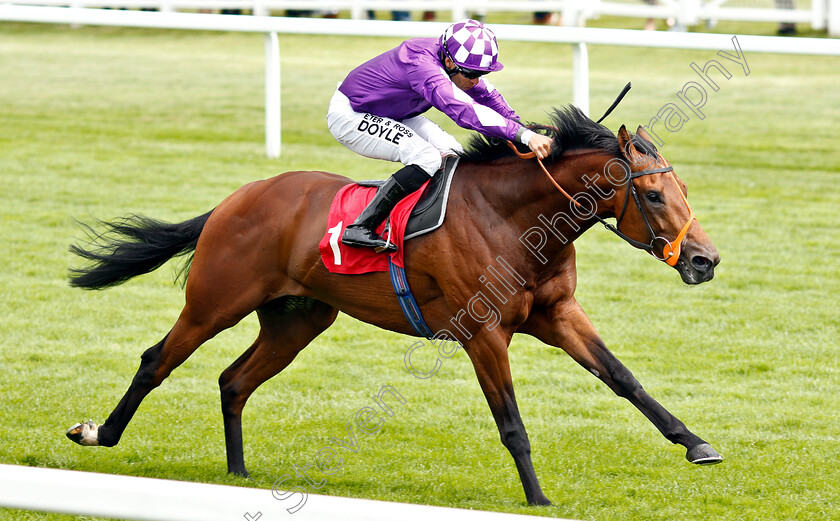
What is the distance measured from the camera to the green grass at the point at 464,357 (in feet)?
14.3

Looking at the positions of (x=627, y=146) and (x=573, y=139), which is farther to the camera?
(x=573, y=139)

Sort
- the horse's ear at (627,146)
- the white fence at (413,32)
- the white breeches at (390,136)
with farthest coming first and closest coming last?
the white fence at (413,32) → the white breeches at (390,136) → the horse's ear at (627,146)

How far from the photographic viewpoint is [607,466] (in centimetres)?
445

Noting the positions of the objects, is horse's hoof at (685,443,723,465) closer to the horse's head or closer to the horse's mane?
the horse's head

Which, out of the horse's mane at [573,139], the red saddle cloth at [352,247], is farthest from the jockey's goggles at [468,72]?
the red saddle cloth at [352,247]

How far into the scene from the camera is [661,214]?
12.0 feet

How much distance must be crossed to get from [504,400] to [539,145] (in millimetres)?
1008

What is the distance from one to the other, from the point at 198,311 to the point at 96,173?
6356 mm

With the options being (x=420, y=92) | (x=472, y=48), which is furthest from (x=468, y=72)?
(x=420, y=92)

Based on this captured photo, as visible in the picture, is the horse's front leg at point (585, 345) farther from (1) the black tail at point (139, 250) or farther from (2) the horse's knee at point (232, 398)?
(1) the black tail at point (139, 250)

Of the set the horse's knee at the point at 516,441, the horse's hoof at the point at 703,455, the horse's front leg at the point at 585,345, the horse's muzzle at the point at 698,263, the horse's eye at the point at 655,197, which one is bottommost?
the horse's knee at the point at 516,441

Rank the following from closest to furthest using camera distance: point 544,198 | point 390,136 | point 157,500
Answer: point 157,500 < point 544,198 < point 390,136

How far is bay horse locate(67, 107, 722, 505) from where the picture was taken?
3.73 meters

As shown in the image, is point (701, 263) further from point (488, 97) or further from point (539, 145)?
point (488, 97)
